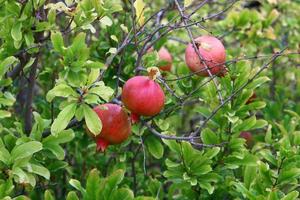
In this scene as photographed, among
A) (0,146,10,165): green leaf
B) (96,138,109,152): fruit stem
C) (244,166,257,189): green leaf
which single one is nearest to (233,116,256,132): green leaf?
(244,166,257,189): green leaf

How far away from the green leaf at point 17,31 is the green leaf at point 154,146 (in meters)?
0.67

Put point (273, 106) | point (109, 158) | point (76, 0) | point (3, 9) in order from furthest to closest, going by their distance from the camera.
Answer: point (273, 106), point (109, 158), point (3, 9), point (76, 0)

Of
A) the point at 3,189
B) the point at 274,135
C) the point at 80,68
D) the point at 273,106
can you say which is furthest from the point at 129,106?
the point at 273,106

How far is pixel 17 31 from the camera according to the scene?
1.79m

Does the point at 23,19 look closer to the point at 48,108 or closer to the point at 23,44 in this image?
the point at 23,44

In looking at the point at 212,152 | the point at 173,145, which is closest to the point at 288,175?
the point at 212,152

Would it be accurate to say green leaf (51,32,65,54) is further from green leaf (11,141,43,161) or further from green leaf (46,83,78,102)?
green leaf (11,141,43,161)

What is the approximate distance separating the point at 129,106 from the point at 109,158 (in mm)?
852

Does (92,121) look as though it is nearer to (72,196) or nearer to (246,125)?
(72,196)

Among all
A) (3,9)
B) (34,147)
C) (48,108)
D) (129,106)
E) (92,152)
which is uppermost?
(3,9)

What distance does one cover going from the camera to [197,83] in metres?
2.18

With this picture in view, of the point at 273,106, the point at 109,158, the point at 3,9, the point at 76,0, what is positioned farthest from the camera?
the point at 273,106

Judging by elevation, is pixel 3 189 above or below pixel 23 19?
below

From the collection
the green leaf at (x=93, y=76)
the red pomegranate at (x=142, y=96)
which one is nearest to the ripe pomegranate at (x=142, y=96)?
the red pomegranate at (x=142, y=96)
